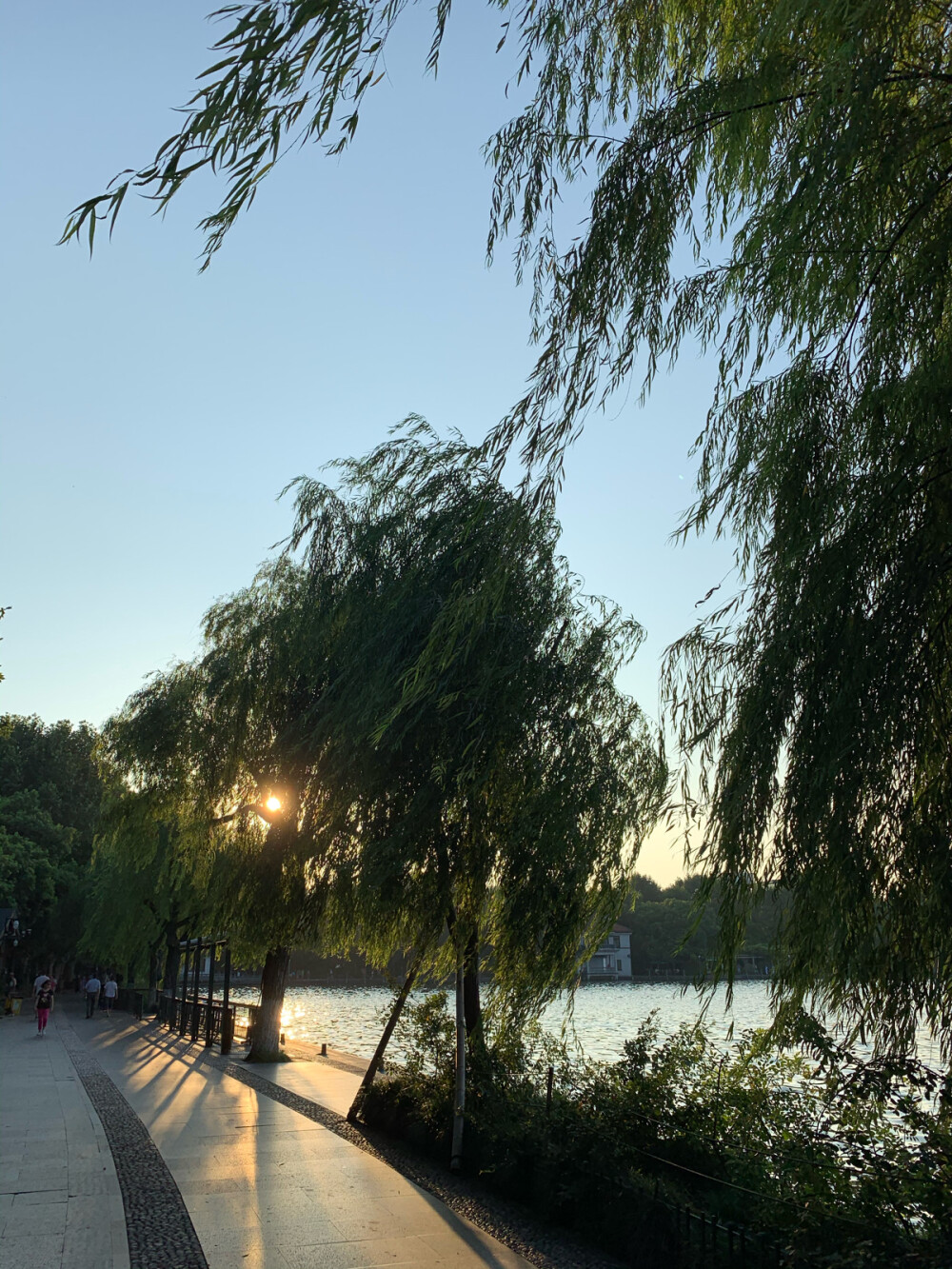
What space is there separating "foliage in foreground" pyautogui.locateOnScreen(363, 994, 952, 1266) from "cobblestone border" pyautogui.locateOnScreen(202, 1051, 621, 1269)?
167 millimetres

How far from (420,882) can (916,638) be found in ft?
24.1

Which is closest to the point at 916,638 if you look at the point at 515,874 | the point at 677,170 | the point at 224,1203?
the point at 677,170

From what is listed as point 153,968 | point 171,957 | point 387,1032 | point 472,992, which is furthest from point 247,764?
point 153,968

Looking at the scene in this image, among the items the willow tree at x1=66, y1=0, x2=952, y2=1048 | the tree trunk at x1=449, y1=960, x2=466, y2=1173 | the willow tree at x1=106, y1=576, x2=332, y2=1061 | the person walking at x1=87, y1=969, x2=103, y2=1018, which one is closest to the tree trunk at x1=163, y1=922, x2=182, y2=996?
the person walking at x1=87, y1=969, x2=103, y2=1018

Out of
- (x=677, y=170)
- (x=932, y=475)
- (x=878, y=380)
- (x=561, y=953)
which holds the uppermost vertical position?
(x=677, y=170)

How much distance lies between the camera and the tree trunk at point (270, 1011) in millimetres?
19098

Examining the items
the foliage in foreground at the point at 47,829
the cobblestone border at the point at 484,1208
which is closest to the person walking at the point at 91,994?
the foliage in foreground at the point at 47,829

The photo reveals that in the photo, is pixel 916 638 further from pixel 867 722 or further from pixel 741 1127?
pixel 741 1127

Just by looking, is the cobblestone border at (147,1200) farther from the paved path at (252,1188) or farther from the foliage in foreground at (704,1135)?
the foliage in foreground at (704,1135)

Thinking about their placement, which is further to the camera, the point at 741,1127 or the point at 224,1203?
the point at 224,1203

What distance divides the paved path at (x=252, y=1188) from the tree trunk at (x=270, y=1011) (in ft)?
9.61

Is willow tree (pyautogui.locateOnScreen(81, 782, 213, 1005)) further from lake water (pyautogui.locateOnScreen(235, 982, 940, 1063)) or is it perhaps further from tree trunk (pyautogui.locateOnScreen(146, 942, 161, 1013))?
lake water (pyautogui.locateOnScreen(235, 982, 940, 1063))

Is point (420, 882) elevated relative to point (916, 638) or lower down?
lower down

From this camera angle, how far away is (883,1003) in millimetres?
3680
